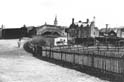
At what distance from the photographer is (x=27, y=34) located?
79000mm

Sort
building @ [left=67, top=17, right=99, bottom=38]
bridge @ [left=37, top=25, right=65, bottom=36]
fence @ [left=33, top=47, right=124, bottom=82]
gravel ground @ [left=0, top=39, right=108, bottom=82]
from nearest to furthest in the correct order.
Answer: gravel ground @ [left=0, top=39, right=108, bottom=82]
fence @ [left=33, top=47, right=124, bottom=82]
bridge @ [left=37, top=25, right=65, bottom=36]
building @ [left=67, top=17, right=99, bottom=38]

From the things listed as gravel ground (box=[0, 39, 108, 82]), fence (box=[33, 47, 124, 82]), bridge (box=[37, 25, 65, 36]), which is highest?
bridge (box=[37, 25, 65, 36])

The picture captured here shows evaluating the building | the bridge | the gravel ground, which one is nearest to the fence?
the gravel ground

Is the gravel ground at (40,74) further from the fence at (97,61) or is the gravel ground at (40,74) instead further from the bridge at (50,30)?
the bridge at (50,30)

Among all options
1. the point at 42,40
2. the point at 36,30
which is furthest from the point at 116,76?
the point at 36,30

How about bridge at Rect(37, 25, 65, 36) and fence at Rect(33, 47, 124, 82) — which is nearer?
fence at Rect(33, 47, 124, 82)

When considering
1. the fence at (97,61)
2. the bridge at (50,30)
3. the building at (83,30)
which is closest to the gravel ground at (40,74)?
the fence at (97,61)

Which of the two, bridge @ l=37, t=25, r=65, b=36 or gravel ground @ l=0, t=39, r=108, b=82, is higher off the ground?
bridge @ l=37, t=25, r=65, b=36

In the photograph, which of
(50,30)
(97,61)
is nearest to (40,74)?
(97,61)

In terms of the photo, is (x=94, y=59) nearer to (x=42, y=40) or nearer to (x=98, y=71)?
(x=98, y=71)

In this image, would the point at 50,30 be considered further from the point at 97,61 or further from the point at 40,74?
the point at 40,74

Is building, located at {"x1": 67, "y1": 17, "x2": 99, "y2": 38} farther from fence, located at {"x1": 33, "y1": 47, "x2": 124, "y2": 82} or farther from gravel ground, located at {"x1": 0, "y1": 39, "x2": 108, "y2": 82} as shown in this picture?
gravel ground, located at {"x1": 0, "y1": 39, "x2": 108, "y2": 82}

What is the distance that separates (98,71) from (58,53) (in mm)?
8025

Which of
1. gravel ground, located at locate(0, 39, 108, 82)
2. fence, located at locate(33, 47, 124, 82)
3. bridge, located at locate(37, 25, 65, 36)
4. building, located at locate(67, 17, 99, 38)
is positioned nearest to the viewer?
gravel ground, located at locate(0, 39, 108, 82)
